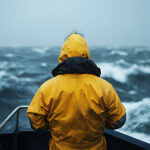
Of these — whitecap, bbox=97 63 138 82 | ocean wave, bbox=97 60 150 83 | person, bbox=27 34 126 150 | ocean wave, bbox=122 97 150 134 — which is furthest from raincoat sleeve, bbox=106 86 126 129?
whitecap, bbox=97 63 138 82

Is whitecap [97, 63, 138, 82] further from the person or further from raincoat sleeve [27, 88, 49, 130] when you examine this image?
raincoat sleeve [27, 88, 49, 130]

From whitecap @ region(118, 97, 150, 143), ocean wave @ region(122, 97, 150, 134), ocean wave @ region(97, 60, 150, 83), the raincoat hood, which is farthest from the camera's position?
ocean wave @ region(97, 60, 150, 83)

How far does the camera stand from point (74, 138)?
1263 millimetres

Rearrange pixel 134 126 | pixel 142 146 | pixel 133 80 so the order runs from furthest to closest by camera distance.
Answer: pixel 133 80 < pixel 134 126 < pixel 142 146

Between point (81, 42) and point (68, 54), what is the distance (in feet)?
0.55

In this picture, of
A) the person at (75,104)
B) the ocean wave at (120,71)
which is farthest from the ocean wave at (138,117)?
the person at (75,104)

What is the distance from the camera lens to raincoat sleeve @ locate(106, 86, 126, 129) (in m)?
1.26

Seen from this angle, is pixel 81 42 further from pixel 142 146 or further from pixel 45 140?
pixel 45 140

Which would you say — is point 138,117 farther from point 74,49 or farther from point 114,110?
point 74,49

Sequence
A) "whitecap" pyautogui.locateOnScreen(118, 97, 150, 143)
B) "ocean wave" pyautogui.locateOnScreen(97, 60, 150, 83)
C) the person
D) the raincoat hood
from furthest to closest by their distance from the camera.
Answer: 1. "ocean wave" pyautogui.locateOnScreen(97, 60, 150, 83)
2. "whitecap" pyautogui.locateOnScreen(118, 97, 150, 143)
3. the raincoat hood
4. the person

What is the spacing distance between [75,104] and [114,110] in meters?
0.35

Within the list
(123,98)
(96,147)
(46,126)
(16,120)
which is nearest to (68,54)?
(46,126)

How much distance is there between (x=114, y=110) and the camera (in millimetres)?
1284

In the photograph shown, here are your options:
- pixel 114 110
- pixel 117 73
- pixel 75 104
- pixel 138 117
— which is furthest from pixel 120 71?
pixel 75 104
